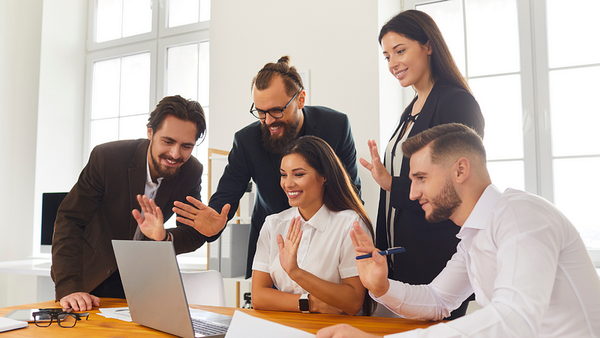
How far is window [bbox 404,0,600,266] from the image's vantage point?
2865 mm

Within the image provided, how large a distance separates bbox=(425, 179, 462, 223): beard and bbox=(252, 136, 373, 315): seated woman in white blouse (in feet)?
1.61

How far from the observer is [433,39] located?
5.22ft

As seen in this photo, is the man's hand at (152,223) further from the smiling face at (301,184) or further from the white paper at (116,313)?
the smiling face at (301,184)

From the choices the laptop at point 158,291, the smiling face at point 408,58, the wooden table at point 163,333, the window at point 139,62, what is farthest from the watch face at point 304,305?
the window at point 139,62

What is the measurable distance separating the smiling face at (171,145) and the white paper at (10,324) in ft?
2.56

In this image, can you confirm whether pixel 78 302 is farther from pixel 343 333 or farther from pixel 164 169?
pixel 343 333

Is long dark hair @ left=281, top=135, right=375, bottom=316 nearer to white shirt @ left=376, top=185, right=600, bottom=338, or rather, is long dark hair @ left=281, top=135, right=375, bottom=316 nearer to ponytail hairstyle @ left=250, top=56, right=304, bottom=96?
ponytail hairstyle @ left=250, top=56, right=304, bottom=96

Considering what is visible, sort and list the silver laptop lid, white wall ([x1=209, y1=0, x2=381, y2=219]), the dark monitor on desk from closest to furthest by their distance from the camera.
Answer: the silver laptop lid
white wall ([x1=209, y1=0, x2=381, y2=219])
the dark monitor on desk

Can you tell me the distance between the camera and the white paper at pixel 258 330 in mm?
963

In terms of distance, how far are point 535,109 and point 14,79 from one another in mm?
4479

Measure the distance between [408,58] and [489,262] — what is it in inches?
33.4

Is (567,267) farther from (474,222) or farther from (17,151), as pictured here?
(17,151)

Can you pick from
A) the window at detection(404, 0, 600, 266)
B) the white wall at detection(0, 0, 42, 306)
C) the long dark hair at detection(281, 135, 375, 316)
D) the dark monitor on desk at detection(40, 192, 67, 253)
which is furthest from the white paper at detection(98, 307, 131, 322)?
the white wall at detection(0, 0, 42, 306)

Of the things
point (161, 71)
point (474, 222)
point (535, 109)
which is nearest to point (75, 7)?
point (161, 71)
